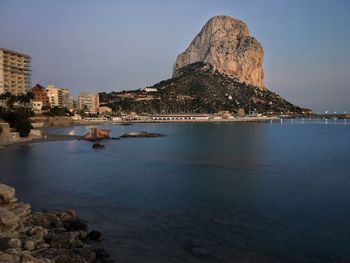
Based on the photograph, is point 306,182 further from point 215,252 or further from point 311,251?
point 215,252

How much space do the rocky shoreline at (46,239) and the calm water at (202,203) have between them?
0.88 meters

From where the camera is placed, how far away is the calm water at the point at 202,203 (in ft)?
42.1

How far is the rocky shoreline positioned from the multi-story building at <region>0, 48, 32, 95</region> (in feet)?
380

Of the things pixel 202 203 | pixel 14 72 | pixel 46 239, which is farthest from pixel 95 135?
A: pixel 14 72

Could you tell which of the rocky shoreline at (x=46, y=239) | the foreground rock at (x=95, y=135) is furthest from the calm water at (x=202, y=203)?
the foreground rock at (x=95, y=135)

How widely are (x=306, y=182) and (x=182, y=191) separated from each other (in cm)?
991

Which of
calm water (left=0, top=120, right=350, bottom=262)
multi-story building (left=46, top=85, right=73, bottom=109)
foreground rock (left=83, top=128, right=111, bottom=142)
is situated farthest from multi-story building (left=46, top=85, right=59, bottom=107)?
calm water (left=0, top=120, right=350, bottom=262)

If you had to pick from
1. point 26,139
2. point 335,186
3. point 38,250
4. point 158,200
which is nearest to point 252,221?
point 158,200

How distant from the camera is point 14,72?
416ft

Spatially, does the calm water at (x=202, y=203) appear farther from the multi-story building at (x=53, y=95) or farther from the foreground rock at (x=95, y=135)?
the multi-story building at (x=53, y=95)

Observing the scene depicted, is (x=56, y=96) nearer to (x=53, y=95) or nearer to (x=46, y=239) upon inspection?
(x=53, y=95)

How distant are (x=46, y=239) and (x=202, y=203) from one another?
9.40 metres

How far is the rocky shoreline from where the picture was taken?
1048 cm

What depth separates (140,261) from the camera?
1162 centimetres
